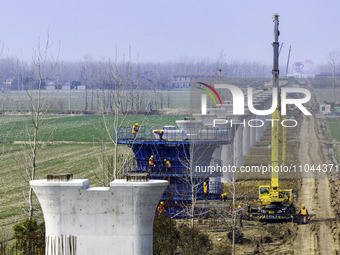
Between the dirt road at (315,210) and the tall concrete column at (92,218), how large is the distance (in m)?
16.9

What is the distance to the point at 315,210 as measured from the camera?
37.0 m

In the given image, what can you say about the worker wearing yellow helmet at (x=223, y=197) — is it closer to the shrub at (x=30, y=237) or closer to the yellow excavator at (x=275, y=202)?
the yellow excavator at (x=275, y=202)

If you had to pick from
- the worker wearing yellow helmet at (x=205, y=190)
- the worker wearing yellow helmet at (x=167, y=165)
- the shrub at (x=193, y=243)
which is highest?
the worker wearing yellow helmet at (x=167, y=165)

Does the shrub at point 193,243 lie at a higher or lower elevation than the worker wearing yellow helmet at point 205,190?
lower

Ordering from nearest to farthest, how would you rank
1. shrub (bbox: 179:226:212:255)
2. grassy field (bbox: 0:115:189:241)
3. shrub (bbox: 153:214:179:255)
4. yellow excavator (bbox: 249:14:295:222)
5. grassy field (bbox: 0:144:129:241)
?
shrub (bbox: 153:214:179:255)
shrub (bbox: 179:226:212:255)
grassy field (bbox: 0:115:189:241)
grassy field (bbox: 0:144:129:241)
yellow excavator (bbox: 249:14:295:222)

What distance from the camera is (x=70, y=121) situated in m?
94.6

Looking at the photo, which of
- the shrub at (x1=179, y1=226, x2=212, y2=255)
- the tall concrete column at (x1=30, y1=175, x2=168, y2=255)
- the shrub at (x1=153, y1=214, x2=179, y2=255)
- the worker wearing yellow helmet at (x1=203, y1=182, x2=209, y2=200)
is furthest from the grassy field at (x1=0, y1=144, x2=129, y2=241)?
the tall concrete column at (x1=30, y1=175, x2=168, y2=255)

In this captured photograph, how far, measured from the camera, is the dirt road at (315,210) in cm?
2904

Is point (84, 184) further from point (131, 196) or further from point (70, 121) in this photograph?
point (70, 121)

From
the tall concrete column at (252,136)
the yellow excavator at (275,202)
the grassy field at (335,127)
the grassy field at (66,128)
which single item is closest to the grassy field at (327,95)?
the grassy field at (335,127)

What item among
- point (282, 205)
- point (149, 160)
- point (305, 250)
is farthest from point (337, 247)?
point (149, 160)

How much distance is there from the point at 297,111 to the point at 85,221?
252 ft

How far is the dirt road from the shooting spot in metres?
29.0

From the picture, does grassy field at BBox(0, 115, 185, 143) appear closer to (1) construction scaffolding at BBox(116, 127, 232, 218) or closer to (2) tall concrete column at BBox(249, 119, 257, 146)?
(2) tall concrete column at BBox(249, 119, 257, 146)
